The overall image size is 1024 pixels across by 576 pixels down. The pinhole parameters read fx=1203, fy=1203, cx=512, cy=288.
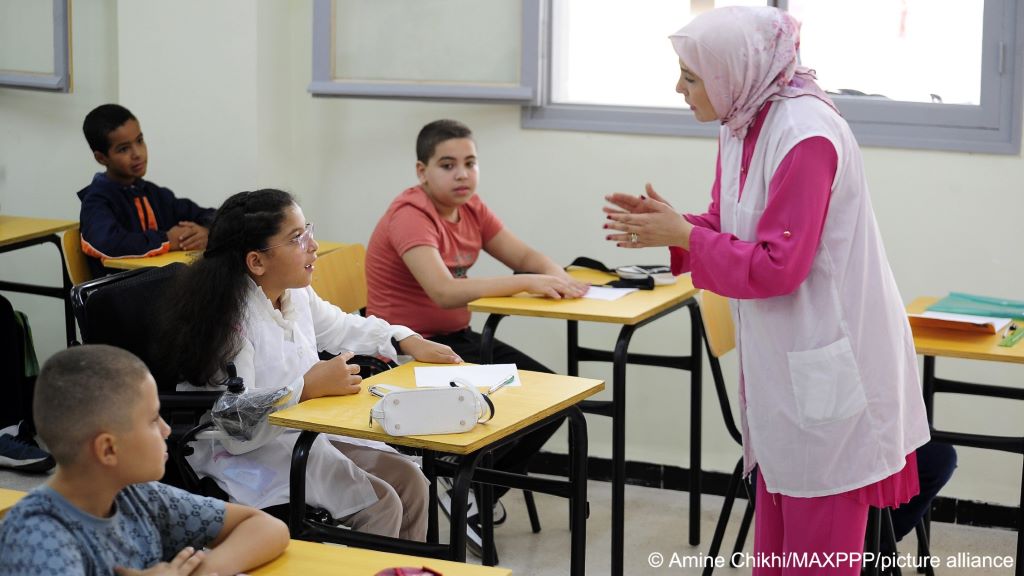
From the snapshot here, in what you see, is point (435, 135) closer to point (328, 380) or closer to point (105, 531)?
point (328, 380)

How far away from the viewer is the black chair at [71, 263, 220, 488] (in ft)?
8.24

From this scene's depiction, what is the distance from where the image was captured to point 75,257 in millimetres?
3662

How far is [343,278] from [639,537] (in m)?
1.19

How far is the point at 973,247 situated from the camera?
369 cm

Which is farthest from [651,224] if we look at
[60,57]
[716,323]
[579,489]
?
[60,57]

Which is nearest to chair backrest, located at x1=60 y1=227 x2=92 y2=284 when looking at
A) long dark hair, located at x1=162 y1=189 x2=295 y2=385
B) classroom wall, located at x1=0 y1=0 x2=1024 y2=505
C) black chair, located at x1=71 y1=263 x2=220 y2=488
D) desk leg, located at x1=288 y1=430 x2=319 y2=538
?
classroom wall, located at x1=0 y1=0 x2=1024 y2=505

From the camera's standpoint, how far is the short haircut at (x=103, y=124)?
3875 millimetres

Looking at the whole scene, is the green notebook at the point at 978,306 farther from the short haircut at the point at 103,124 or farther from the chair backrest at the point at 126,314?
the short haircut at the point at 103,124

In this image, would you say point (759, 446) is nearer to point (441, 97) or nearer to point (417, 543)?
point (417, 543)

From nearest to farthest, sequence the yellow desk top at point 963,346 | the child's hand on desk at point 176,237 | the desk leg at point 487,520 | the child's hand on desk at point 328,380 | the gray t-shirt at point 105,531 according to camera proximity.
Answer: the gray t-shirt at point 105,531 → the child's hand on desk at point 328,380 → the yellow desk top at point 963,346 → the desk leg at point 487,520 → the child's hand on desk at point 176,237

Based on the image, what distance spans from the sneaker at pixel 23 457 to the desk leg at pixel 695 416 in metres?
2.08

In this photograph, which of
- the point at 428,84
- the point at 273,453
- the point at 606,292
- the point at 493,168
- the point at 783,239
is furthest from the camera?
the point at 493,168

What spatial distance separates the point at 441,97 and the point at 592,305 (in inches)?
42.8

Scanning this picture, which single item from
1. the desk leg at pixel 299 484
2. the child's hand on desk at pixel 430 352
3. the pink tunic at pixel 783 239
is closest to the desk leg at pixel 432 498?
the child's hand on desk at pixel 430 352
